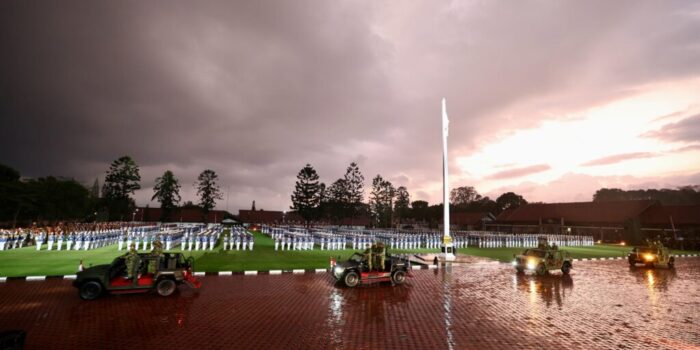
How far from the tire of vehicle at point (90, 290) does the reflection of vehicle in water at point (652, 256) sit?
28.0 metres

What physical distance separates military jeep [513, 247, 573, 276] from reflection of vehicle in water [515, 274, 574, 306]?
516mm

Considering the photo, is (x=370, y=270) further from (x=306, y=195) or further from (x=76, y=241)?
(x=306, y=195)

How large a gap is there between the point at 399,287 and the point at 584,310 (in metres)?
6.27

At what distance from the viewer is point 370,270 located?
13992 millimetres

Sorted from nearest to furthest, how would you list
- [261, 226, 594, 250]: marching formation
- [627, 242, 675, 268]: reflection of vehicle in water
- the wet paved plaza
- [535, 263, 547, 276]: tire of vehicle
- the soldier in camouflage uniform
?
1. the wet paved plaza
2. the soldier in camouflage uniform
3. [535, 263, 547, 276]: tire of vehicle
4. [627, 242, 675, 268]: reflection of vehicle in water
5. [261, 226, 594, 250]: marching formation

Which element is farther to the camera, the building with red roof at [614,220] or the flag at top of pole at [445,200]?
the building with red roof at [614,220]

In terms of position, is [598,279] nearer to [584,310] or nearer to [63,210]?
[584,310]

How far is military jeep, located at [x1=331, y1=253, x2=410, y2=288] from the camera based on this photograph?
44.6ft

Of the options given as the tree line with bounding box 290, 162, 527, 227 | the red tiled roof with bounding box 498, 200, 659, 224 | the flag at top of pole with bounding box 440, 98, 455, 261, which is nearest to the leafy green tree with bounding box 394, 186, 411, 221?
the tree line with bounding box 290, 162, 527, 227

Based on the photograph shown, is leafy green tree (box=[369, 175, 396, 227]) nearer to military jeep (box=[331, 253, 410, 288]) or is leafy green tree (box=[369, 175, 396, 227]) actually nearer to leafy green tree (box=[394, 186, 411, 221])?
leafy green tree (box=[394, 186, 411, 221])

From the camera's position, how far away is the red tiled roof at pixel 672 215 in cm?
4197

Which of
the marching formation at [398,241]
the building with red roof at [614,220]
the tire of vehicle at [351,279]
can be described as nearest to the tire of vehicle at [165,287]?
the tire of vehicle at [351,279]

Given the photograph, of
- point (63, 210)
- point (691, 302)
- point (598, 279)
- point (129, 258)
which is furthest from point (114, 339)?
point (63, 210)

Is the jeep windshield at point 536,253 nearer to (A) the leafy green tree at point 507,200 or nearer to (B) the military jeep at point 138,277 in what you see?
(B) the military jeep at point 138,277
